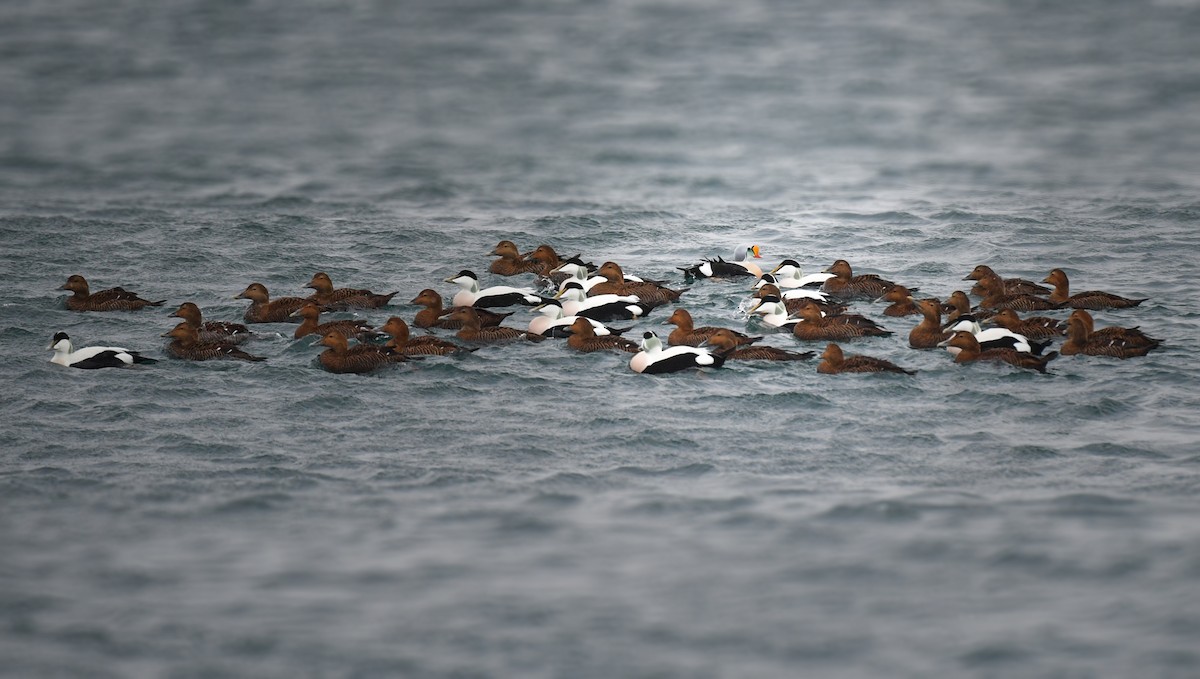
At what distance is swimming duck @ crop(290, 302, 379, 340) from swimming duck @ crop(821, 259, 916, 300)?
482cm

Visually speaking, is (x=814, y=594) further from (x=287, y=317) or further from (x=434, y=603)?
(x=287, y=317)

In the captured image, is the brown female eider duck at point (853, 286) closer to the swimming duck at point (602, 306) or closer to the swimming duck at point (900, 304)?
the swimming duck at point (900, 304)

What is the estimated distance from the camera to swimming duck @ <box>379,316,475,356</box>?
13.6m

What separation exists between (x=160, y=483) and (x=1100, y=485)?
6.38 meters

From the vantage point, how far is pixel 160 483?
34.2 ft

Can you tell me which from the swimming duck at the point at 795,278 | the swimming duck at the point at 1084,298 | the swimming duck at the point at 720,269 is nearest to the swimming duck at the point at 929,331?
the swimming duck at the point at 1084,298

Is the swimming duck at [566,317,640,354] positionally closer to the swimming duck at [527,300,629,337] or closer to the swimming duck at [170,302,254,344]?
the swimming duck at [527,300,629,337]

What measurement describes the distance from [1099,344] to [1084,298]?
195cm

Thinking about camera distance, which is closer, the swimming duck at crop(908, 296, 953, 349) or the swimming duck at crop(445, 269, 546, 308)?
the swimming duck at crop(908, 296, 953, 349)

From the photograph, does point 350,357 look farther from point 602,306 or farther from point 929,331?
point 929,331

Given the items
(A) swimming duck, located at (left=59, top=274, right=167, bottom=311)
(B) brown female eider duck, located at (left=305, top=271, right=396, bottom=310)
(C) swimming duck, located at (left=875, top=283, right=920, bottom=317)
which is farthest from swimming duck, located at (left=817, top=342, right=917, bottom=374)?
(A) swimming duck, located at (left=59, top=274, right=167, bottom=311)

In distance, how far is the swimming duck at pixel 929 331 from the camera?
13.6m

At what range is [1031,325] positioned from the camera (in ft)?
45.9

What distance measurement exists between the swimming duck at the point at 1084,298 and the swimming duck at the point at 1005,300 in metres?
0.10
